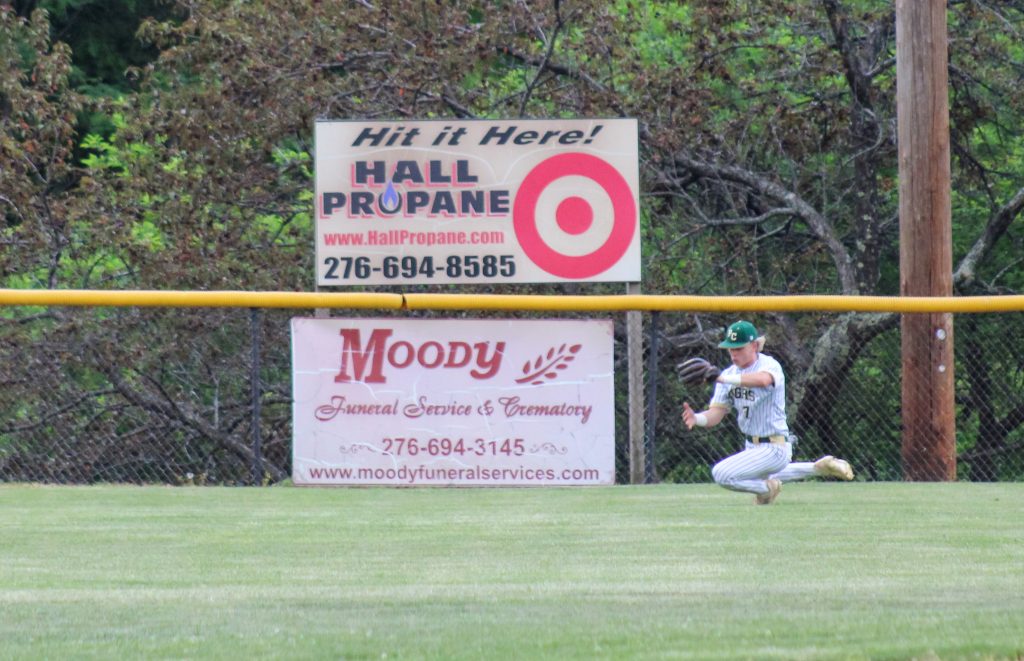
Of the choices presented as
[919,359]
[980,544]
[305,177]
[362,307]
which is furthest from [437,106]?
[980,544]

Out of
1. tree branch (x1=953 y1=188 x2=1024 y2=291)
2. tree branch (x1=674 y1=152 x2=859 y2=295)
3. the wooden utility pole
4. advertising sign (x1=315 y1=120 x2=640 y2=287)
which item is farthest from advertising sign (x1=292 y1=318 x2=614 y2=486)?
tree branch (x1=953 y1=188 x2=1024 y2=291)

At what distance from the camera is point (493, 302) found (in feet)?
42.4

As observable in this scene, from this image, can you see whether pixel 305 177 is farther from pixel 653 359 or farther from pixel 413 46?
pixel 653 359

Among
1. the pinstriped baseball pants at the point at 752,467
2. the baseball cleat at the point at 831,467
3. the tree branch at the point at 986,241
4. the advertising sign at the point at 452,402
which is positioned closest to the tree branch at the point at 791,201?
the tree branch at the point at 986,241

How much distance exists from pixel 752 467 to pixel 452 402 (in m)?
3.07

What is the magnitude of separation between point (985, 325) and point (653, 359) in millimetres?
2742

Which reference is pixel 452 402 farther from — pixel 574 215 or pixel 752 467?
pixel 752 467

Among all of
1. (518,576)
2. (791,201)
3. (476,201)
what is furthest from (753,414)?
(791,201)

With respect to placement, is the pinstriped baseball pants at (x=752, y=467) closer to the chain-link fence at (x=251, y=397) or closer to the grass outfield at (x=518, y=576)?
the grass outfield at (x=518, y=576)

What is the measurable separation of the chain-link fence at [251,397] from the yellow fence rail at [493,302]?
0.31 m

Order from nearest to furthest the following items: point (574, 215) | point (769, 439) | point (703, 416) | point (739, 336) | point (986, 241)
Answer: point (703, 416) → point (739, 336) → point (769, 439) → point (574, 215) → point (986, 241)

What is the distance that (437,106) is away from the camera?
17656 mm

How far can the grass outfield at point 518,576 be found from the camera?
559 cm

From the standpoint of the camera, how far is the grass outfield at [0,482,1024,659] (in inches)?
220
